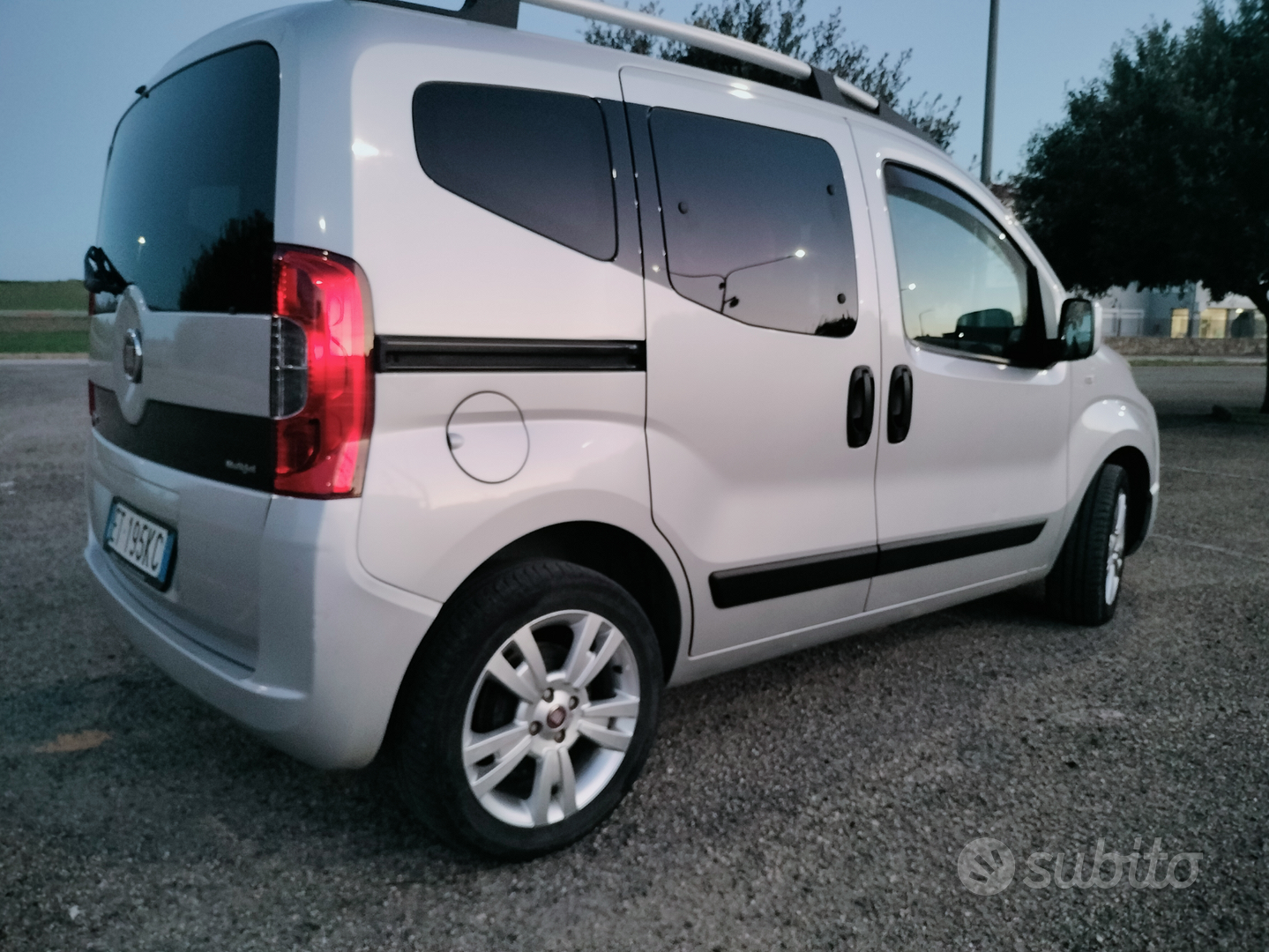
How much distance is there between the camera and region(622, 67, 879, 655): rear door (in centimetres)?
251

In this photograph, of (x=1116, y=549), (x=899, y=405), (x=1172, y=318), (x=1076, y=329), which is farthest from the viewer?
(x=1172, y=318)

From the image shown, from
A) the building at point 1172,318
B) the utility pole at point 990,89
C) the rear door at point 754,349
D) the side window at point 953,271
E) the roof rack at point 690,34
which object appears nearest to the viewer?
the roof rack at point 690,34

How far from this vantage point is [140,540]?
2451 mm

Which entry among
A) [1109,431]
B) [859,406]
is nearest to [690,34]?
[859,406]

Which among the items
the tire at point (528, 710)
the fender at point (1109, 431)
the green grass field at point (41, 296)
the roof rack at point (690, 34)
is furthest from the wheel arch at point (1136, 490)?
the green grass field at point (41, 296)

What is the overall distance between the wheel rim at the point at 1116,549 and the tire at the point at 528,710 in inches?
97.4

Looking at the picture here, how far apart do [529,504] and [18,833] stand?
152 centimetres

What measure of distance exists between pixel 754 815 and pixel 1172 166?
12.8 m

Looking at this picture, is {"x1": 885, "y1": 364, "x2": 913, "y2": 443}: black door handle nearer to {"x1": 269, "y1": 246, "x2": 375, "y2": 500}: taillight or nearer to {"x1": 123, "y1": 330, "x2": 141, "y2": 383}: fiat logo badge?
{"x1": 269, "y1": 246, "x2": 375, "y2": 500}: taillight

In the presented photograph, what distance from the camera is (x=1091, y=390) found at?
3.94m

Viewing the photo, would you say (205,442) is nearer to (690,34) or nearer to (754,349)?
(754,349)

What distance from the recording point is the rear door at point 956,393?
122 inches

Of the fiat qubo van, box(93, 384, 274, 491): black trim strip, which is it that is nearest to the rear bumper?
the fiat qubo van

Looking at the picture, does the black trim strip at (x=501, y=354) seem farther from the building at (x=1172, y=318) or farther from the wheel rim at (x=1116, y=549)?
the building at (x=1172, y=318)
